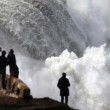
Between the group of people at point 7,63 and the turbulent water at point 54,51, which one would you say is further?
the turbulent water at point 54,51

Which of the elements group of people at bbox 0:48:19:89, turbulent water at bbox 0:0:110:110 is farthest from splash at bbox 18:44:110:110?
group of people at bbox 0:48:19:89

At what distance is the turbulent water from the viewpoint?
1673 inches

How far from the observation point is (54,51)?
4881 centimetres

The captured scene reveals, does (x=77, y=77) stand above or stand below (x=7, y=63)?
above

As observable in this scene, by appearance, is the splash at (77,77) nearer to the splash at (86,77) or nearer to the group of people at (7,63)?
the splash at (86,77)

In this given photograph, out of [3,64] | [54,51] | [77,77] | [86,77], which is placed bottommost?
[3,64]

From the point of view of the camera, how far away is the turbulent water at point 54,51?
139ft

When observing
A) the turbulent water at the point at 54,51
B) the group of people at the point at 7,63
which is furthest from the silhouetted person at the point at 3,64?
the turbulent water at the point at 54,51

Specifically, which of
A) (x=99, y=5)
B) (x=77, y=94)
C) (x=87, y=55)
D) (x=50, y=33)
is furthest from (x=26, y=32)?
(x=99, y=5)

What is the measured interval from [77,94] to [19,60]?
18.9 ft

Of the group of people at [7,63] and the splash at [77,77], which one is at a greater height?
the splash at [77,77]

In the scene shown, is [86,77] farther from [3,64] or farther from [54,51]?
[3,64]

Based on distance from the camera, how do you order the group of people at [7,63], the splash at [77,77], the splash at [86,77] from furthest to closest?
the splash at [86,77] < the splash at [77,77] < the group of people at [7,63]

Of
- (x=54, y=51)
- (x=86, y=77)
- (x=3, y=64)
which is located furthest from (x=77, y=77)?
(x=3, y=64)
